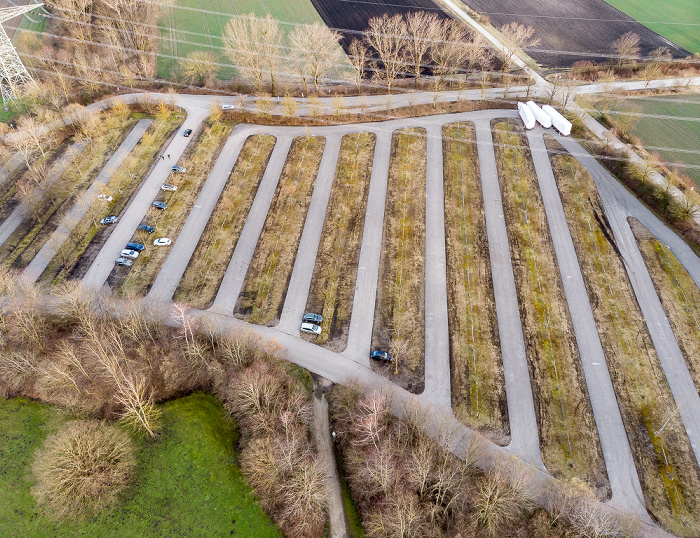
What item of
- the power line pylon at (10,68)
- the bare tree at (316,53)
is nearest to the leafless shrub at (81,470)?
the bare tree at (316,53)

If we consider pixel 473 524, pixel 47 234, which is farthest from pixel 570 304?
pixel 47 234

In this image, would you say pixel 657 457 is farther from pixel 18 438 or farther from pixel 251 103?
pixel 251 103

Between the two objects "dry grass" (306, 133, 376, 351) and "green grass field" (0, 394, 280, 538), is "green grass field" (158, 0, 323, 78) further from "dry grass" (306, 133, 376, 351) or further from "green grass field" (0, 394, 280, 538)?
"green grass field" (0, 394, 280, 538)

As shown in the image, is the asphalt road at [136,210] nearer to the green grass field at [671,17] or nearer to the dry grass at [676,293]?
the dry grass at [676,293]

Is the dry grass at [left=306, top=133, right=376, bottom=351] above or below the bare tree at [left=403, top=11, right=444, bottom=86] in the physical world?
below

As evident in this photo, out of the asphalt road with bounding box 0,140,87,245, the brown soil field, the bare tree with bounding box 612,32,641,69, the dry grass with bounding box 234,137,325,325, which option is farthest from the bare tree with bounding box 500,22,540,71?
the asphalt road with bounding box 0,140,87,245

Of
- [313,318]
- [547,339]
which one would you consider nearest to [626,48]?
[547,339]
